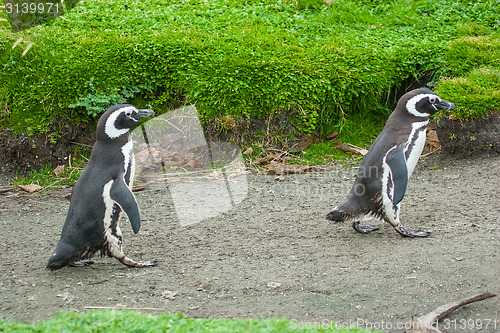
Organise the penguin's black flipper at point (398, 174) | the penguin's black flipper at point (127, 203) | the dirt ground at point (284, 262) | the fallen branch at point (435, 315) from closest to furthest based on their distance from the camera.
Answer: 1. the fallen branch at point (435, 315)
2. the dirt ground at point (284, 262)
3. the penguin's black flipper at point (127, 203)
4. the penguin's black flipper at point (398, 174)

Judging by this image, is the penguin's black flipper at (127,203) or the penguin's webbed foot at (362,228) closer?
the penguin's black flipper at (127,203)

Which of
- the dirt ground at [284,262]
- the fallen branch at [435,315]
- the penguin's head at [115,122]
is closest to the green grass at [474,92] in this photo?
the dirt ground at [284,262]

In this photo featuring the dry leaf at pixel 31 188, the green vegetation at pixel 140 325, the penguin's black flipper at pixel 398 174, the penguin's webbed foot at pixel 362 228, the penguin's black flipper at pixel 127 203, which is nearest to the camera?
the green vegetation at pixel 140 325

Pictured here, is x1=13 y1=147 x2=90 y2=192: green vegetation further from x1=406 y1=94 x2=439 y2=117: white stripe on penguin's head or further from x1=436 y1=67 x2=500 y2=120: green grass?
x1=436 y1=67 x2=500 y2=120: green grass

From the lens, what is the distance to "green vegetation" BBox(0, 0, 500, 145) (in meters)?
6.09

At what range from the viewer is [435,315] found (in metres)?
2.89

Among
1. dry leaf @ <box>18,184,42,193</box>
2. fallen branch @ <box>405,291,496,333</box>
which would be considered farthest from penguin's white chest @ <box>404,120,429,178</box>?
dry leaf @ <box>18,184,42,193</box>

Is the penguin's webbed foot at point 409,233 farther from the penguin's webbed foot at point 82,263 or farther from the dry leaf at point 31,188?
the dry leaf at point 31,188

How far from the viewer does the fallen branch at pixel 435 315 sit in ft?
9.05

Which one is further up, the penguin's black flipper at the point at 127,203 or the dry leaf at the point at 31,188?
the penguin's black flipper at the point at 127,203

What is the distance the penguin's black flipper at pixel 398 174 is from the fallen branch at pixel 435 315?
120 centimetres

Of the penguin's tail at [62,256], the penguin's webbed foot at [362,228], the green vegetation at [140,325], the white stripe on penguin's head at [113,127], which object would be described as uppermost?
the white stripe on penguin's head at [113,127]

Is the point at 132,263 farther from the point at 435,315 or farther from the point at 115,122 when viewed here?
A: the point at 435,315

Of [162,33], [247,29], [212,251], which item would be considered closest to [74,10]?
[162,33]
